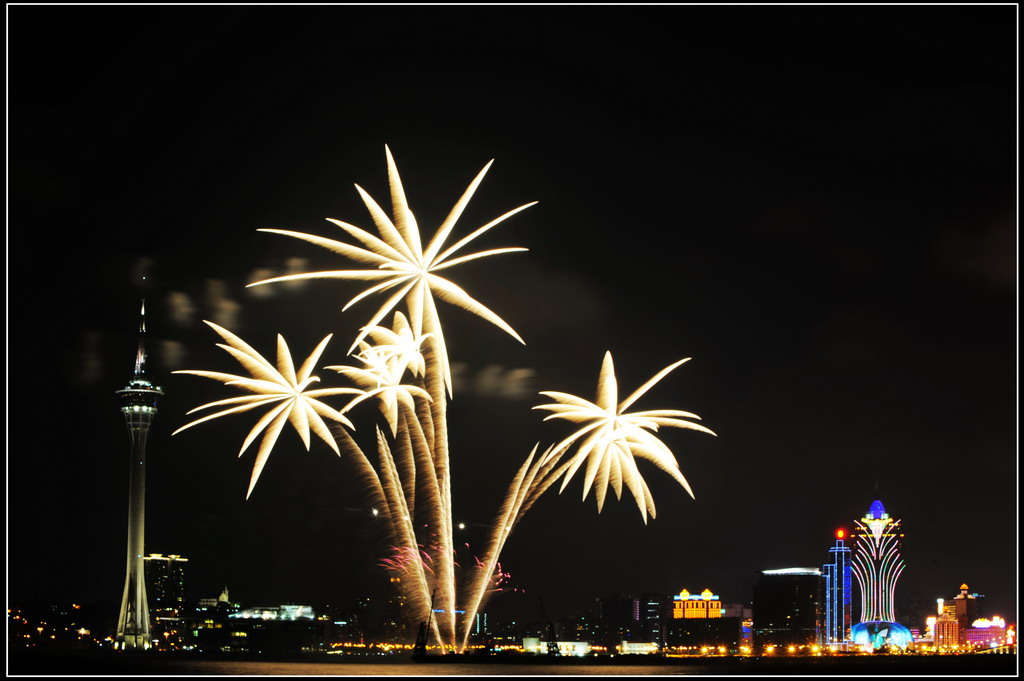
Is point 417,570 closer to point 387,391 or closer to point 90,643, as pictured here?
point 387,391

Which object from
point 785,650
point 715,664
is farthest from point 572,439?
point 785,650

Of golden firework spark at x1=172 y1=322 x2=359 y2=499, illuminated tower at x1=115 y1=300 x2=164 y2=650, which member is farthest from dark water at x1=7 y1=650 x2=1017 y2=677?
golden firework spark at x1=172 y1=322 x2=359 y2=499

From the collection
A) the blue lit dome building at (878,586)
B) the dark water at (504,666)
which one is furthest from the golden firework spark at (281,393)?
the blue lit dome building at (878,586)

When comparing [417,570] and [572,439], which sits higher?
[572,439]

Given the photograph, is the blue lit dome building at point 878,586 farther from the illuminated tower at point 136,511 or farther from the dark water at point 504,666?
the illuminated tower at point 136,511

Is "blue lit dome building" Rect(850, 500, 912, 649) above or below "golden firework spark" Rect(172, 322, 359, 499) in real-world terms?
below

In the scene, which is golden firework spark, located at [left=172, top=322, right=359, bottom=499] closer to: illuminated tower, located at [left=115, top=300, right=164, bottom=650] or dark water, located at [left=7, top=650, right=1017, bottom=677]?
dark water, located at [left=7, top=650, right=1017, bottom=677]
